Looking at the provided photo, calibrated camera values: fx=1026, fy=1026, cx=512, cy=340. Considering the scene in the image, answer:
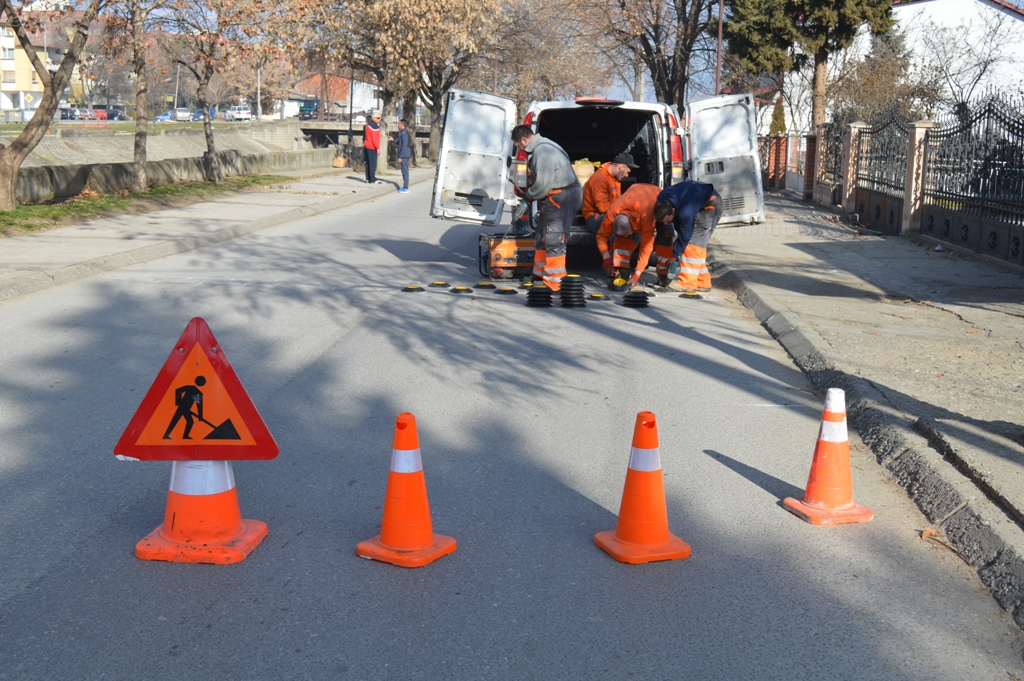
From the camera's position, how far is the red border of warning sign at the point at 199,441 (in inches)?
173

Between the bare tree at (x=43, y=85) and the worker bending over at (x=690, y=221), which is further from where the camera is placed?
the bare tree at (x=43, y=85)

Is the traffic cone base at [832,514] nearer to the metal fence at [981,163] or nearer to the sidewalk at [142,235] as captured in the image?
the sidewalk at [142,235]

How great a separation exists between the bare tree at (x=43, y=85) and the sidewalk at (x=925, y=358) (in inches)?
449

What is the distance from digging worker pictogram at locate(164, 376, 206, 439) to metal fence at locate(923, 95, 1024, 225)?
12.0 meters

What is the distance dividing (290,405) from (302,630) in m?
3.11

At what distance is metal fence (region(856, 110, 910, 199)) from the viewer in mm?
18453

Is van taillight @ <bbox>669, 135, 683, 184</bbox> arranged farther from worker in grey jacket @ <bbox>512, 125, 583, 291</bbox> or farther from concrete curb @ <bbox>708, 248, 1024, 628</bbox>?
concrete curb @ <bbox>708, 248, 1024, 628</bbox>

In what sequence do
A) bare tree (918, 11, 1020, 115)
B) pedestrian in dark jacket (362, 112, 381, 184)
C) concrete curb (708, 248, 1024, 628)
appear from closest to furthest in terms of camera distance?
concrete curb (708, 248, 1024, 628)
pedestrian in dark jacket (362, 112, 381, 184)
bare tree (918, 11, 1020, 115)

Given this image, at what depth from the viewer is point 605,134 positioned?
14.6m

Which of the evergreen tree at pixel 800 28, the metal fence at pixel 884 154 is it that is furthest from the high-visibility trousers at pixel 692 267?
the evergreen tree at pixel 800 28

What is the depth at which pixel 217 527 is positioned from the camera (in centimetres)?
441

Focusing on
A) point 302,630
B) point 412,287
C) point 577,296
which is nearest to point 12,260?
point 412,287

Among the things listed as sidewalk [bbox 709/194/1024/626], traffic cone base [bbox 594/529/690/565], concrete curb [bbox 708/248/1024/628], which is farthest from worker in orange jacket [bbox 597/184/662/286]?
traffic cone base [bbox 594/529/690/565]

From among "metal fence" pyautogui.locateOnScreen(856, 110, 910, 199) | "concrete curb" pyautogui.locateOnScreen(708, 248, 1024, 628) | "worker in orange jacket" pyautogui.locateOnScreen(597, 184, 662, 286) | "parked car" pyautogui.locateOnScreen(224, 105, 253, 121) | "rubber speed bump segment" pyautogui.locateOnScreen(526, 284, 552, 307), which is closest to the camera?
"concrete curb" pyautogui.locateOnScreen(708, 248, 1024, 628)
